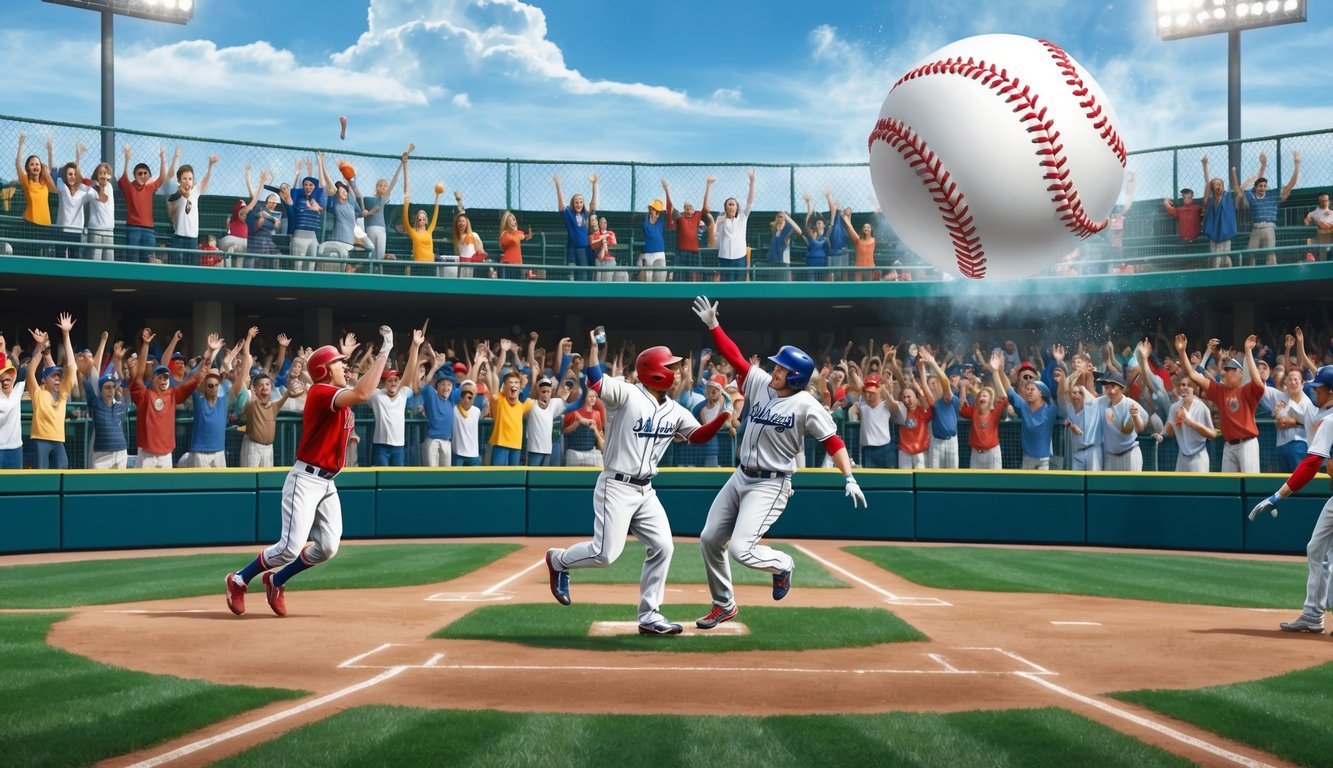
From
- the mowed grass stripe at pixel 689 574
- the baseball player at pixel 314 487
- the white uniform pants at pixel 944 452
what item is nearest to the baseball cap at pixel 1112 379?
the white uniform pants at pixel 944 452

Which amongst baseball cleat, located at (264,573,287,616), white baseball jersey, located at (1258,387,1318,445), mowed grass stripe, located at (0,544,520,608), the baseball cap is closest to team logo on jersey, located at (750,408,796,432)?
baseball cleat, located at (264,573,287,616)

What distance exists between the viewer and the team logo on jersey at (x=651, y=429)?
8969mm

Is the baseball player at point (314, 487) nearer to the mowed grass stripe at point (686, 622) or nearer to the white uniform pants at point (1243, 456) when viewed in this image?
the mowed grass stripe at point (686, 622)

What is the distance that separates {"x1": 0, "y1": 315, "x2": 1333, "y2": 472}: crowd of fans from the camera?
15.8 metres

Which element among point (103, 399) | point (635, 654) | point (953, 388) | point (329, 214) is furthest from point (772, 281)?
point (635, 654)

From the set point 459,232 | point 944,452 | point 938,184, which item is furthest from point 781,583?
point 459,232

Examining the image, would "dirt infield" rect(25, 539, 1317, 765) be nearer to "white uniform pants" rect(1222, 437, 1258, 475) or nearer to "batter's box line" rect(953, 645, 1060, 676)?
"batter's box line" rect(953, 645, 1060, 676)

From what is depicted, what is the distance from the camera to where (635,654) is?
8.36 m

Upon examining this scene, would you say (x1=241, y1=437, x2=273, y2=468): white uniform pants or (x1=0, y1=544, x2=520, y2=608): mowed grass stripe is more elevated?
(x1=241, y1=437, x2=273, y2=468): white uniform pants

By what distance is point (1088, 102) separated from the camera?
29.7ft

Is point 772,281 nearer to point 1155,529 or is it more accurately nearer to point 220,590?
point 1155,529

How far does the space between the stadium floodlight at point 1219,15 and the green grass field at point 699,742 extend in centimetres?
2588

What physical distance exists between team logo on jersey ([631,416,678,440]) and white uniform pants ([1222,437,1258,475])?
33.1 ft

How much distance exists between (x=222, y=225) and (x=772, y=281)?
11.3 meters
